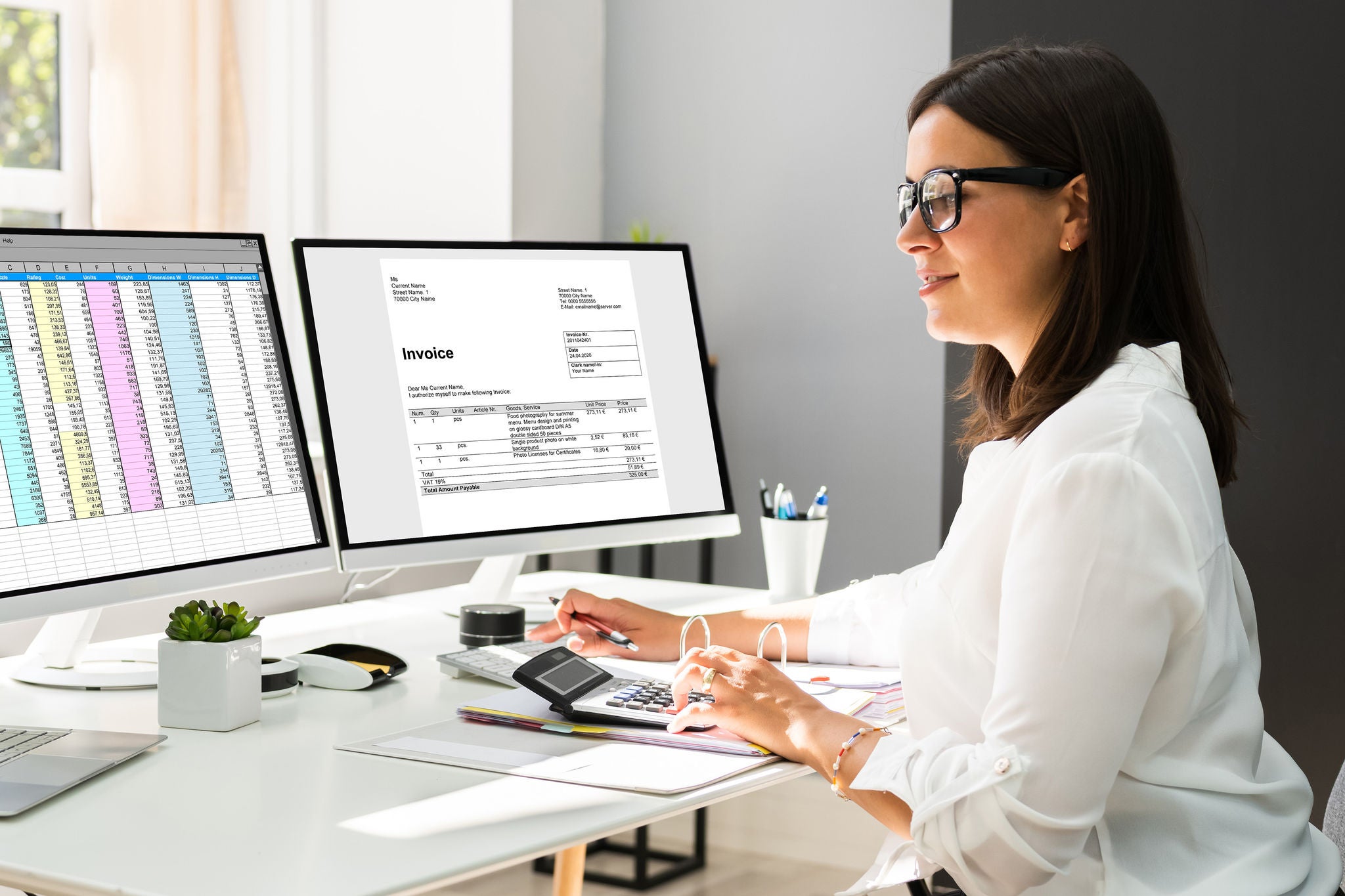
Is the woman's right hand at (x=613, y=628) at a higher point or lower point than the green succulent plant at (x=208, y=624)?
lower

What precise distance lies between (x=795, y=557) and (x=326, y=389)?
2.34 ft

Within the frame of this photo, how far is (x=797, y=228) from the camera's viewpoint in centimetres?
283

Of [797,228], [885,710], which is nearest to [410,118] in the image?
[797,228]

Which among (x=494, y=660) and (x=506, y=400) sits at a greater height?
(x=506, y=400)

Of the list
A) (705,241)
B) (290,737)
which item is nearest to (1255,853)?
(290,737)

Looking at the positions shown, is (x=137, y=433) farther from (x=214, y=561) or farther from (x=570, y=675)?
(x=570, y=675)

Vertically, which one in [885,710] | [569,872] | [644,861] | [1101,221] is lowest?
[644,861]

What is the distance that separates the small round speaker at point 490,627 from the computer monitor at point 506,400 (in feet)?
0.32

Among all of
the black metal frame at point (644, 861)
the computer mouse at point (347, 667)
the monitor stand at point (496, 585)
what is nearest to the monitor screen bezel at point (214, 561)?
the computer mouse at point (347, 667)

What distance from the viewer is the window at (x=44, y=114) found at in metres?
2.49

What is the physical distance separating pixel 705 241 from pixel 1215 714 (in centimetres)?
206

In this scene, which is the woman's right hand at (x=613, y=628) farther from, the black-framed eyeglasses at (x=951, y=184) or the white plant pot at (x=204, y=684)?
the black-framed eyeglasses at (x=951, y=184)

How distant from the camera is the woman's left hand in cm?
115

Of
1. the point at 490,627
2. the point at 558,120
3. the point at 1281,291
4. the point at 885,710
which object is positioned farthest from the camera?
the point at 558,120
